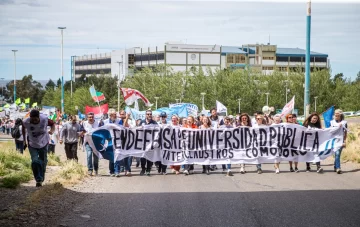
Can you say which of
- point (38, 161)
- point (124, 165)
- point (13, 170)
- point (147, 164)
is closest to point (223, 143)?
point (147, 164)

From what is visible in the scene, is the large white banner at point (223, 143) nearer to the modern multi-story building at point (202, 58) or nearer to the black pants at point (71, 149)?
the black pants at point (71, 149)

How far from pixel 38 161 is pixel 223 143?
6780 mm

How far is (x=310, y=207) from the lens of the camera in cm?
1140

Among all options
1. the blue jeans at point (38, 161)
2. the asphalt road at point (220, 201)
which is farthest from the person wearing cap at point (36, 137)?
the asphalt road at point (220, 201)

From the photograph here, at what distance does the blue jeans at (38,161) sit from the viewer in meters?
14.0

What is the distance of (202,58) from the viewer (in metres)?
140

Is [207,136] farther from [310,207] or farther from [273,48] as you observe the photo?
[273,48]

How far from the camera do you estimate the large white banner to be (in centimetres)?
1862

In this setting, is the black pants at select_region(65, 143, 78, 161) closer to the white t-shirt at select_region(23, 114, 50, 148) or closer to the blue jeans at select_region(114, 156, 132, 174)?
the blue jeans at select_region(114, 156, 132, 174)

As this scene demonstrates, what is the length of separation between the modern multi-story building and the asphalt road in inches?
4295

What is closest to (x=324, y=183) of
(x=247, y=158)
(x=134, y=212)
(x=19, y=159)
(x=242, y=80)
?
(x=247, y=158)

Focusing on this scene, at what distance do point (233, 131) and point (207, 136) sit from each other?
822 millimetres

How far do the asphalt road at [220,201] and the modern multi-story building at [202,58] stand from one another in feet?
358

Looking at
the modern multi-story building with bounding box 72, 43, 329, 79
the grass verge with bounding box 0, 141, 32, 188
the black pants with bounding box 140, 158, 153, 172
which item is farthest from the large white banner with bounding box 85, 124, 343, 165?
the modern multi-story building with bounding box 72, 43, 329, 79
